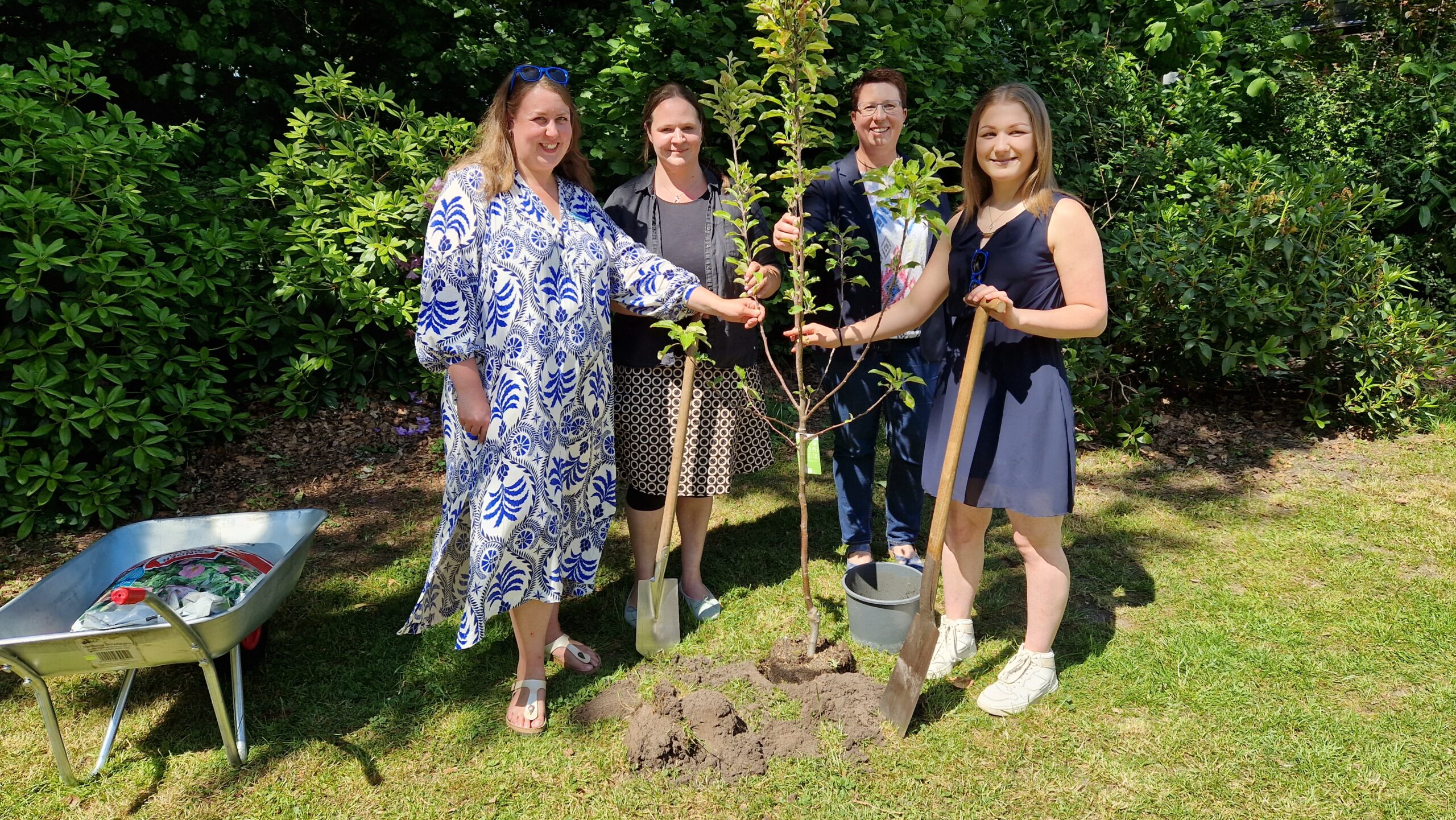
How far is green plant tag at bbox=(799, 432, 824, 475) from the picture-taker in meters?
3.11

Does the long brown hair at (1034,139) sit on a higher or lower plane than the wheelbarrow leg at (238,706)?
higher

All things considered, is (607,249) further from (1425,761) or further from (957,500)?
(1425,761)

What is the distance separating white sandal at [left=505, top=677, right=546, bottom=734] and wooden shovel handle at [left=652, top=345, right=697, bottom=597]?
52cm

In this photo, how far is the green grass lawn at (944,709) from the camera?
267 cm

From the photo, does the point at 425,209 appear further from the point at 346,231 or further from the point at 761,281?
the point at 761,281

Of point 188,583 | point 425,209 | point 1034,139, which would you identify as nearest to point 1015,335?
point 1034,139

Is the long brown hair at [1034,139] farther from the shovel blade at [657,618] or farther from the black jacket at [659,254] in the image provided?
the shovel blade at [657,618]

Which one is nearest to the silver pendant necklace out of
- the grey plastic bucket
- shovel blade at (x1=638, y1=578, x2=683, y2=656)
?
the grey plastic bucket

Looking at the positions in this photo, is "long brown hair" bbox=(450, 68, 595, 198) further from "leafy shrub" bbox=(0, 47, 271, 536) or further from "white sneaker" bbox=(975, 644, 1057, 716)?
"leafy shrub" bbox=(0, 47, 271, 536)

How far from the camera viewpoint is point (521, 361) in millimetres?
2734

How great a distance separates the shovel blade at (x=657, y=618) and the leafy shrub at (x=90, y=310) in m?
2.71

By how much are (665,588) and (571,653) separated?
0.42 meters

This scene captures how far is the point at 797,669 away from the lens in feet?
10.7

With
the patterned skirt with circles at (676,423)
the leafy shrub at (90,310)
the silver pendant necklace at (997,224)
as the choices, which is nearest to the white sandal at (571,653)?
the patterned skirt with circles at (676,423)
